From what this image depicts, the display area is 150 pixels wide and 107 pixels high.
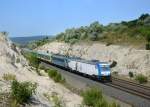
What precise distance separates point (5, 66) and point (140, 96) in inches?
567

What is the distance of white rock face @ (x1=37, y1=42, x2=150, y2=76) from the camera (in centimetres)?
5275

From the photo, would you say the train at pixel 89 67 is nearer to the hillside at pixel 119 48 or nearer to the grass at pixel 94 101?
the hillside at pixel 119 48

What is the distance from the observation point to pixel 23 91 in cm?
1409

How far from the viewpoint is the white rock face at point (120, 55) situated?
52.8m

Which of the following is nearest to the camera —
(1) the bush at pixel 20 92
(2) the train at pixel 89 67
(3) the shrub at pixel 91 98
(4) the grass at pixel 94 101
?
(1) the bush at pixel 20 92

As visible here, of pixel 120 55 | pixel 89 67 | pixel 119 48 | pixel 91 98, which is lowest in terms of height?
pixel 91 98

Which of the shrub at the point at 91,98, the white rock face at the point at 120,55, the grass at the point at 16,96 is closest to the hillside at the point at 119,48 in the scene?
the white rock face at the point at 120,55

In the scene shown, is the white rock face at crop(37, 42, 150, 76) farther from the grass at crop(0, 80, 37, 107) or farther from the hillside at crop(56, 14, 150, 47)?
the grass at crop(0, 80, 37, 107)

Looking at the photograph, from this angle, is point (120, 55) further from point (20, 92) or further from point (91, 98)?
point (20, 92)

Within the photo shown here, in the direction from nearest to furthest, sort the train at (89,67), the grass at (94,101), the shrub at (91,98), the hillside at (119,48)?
the grass at (94,101) → the shrub at (91,98) → the train at (89,67) → the hillside at (119,48)

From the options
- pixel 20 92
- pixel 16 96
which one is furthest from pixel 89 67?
pixel 16 96

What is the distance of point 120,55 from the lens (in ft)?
205

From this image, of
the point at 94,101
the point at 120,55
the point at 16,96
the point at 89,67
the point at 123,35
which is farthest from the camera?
the point at 123,35

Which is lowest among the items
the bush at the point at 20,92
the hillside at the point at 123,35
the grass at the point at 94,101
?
the grass at the point at 94,101
